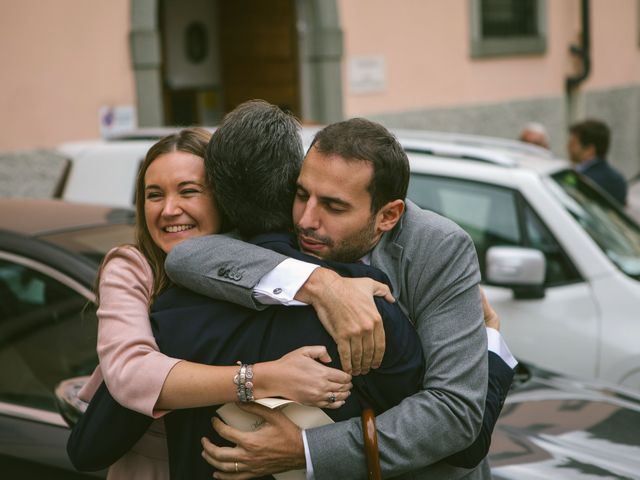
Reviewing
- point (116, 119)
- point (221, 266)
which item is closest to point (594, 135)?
point (116, 119)

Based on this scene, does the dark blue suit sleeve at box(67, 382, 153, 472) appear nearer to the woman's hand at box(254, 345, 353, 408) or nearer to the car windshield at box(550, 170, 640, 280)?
the woman's hand at box(254, 345, 353, 408)

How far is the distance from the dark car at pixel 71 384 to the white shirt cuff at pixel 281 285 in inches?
33.1

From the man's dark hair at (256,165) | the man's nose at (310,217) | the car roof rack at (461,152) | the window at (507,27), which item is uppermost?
the window at (507,27)

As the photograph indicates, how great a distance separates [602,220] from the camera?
4.59m

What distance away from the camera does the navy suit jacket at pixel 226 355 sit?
173 centimetres

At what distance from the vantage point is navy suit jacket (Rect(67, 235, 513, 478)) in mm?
1731

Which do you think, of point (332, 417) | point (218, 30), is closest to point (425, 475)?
point (332, 417)

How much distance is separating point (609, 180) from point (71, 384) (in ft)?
17.3

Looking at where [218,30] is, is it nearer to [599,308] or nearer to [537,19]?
[537,19]

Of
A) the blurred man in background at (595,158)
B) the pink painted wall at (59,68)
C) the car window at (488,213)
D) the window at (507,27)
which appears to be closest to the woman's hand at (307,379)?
the car window at (488,213)

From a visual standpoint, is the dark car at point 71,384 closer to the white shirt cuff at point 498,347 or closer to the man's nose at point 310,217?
the white shirt cuff at point 498,347

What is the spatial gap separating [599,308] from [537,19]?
9614 mm

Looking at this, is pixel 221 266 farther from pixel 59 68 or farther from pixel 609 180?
pixel 59 68

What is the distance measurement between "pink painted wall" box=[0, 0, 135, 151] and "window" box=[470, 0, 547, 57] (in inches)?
201
